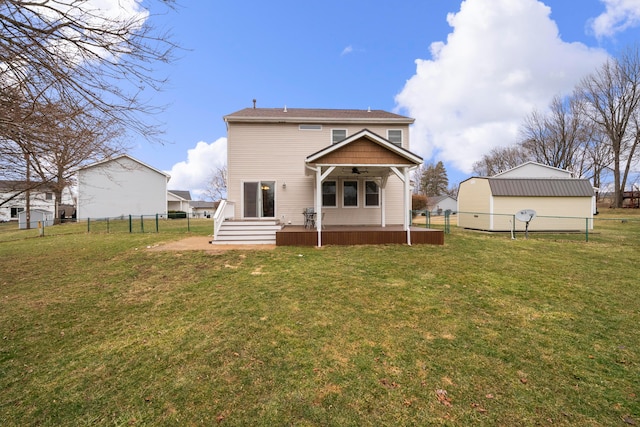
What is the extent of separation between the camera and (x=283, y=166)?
13359 millimetres

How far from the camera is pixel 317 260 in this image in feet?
26.1

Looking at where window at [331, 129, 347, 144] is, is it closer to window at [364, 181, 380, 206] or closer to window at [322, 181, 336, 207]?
window at [322, 181, 336, 207]

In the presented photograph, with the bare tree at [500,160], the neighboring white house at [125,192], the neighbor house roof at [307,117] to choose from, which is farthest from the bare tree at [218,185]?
the bare tree at [500,160]

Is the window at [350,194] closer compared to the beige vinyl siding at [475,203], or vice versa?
the window at [350,194]

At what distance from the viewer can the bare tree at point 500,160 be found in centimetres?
4218

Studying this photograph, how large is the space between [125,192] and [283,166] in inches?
875

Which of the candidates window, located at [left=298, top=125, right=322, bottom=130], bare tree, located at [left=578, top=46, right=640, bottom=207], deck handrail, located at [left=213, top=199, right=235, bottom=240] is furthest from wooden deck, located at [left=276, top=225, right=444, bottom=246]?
bare tree, located at [left=578, top=46, right=640, bottom=207]

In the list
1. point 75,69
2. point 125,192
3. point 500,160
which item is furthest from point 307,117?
point 500,160

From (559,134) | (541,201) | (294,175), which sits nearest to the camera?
(294,175)

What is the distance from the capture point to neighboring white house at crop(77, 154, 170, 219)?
26.3 meters

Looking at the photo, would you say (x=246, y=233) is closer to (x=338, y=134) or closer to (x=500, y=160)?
(x=338, y=134)

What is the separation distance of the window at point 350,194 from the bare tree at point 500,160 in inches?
1549

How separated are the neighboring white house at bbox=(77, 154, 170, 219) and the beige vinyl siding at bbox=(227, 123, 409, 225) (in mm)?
18105

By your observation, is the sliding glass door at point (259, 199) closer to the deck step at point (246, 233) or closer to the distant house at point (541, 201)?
the deck step at point (246, 233)
